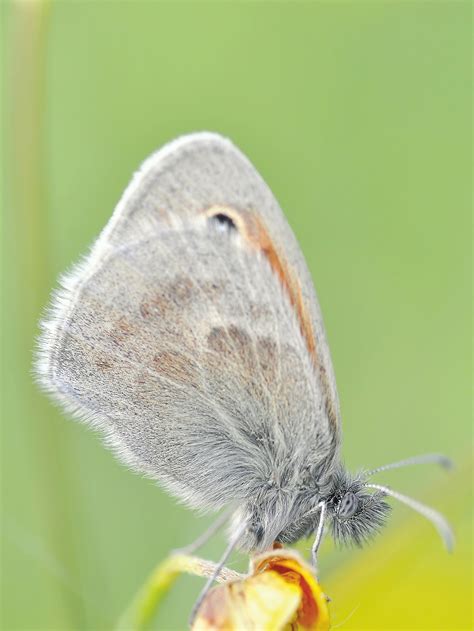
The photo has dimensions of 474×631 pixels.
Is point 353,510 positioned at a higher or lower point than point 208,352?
lower

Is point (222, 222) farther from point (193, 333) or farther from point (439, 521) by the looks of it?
point (439, 521)

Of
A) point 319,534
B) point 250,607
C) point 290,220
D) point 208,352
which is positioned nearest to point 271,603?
point 250,607

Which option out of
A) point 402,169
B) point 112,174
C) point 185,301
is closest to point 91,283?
point 185,301

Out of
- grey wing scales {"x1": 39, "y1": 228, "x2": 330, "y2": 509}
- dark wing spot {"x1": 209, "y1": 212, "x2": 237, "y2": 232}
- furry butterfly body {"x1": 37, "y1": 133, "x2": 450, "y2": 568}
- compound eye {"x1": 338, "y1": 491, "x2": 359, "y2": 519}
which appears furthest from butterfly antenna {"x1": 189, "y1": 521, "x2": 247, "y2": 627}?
dark wing spot {"x1": 209, "y1": 212, "x2": 237, "y2": 232}

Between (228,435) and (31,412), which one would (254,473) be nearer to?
(228,435)

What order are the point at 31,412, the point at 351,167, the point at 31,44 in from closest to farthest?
1. the point at 31,44
2. the point at 31,412
3. the point at 351,167

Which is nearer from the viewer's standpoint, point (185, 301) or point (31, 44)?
point (185, 301)

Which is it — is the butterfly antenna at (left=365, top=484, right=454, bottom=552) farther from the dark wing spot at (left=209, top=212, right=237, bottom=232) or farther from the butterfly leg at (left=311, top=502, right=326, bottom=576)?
the dark wing spot at (left=209, top=212, right=237, bottom=232)
